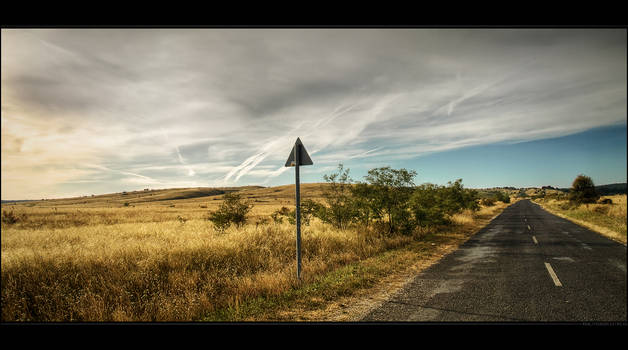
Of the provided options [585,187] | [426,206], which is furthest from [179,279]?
[426,206]

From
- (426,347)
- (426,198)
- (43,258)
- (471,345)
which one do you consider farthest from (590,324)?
(426,198)

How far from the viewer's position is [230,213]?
15523 mm

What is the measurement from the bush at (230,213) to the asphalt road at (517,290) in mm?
11949

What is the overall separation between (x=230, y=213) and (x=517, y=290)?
14.3m

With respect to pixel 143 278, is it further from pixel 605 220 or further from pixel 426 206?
pixel 605 220

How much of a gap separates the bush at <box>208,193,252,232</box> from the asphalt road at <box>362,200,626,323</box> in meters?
11.9

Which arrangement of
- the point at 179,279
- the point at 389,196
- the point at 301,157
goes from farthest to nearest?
the point at 389,196 < the point at 179,279 < the point at 301,157

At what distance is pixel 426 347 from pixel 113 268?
744 centimetres

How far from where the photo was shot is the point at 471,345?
2.34 meters

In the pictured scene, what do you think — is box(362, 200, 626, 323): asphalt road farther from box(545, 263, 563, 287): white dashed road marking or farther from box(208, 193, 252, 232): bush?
box(208, 193, 252, 232): bush

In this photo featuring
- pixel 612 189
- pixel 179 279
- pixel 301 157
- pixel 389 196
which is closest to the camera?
pixel 612 189

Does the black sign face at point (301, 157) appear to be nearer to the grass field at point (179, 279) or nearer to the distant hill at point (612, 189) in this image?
the grass field at point (179, 279)

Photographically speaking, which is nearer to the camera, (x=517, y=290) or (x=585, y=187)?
(x=517, y=290)

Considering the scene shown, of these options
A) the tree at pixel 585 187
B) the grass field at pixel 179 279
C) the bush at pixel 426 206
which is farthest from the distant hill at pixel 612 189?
the bush at pixel 426 206
